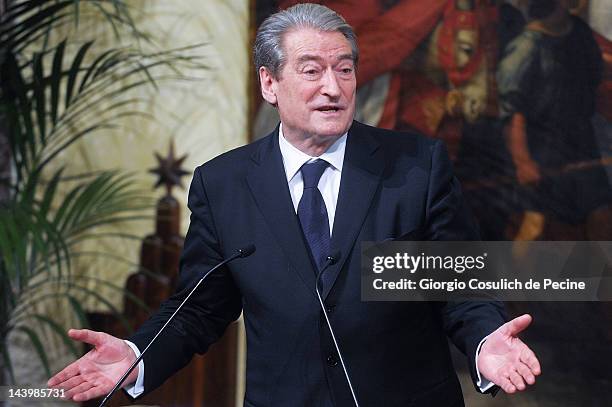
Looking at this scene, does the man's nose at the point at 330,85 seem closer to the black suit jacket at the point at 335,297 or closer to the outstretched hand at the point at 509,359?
the black suit jacket at the point at 335,297

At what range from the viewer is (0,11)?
373 centimetres

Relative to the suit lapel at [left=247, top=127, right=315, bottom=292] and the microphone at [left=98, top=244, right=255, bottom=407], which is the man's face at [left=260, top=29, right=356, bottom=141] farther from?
the microphone at [left=98, top=244, right=255, bottom=407]

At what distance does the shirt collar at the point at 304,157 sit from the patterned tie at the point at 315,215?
0.06ft

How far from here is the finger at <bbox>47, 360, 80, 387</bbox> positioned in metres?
1.65

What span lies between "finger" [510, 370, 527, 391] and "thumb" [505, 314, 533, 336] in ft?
0.22

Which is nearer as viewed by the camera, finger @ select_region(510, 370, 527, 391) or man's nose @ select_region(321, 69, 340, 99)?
finger @ select_region(510, 370, 527, 391)

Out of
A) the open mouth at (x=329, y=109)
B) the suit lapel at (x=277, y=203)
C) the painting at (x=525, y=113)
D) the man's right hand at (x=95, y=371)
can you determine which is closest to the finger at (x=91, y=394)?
the man's right hand at (x=95, y=371)

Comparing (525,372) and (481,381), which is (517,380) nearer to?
(525,372)

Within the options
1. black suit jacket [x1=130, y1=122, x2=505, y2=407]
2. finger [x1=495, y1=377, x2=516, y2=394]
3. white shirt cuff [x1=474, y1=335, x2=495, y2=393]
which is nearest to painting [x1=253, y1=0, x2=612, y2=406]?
black suit jacket [x1=130, y1=122, x2=505, y2=407]

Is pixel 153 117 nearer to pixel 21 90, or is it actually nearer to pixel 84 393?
pixel 21 90

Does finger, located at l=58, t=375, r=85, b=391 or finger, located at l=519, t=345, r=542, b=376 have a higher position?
finger, located at l=519, t=345, r=542, b=376

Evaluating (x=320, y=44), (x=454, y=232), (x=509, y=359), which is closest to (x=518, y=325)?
(x=509, y=359)

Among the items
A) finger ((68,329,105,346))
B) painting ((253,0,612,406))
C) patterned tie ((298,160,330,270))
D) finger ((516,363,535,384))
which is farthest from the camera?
painting ((253,0,612,406))

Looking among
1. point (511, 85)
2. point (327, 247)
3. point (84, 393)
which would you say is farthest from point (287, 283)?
point (511, 85)
